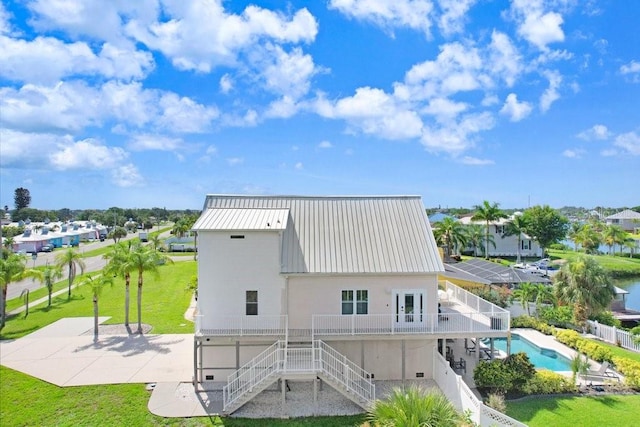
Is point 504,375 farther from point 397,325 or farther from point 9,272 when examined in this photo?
point 9,272

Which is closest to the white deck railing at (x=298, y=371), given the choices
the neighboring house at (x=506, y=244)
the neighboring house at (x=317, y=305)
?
the neighboring house at (x=317, y=305)

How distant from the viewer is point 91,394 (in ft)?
53.2

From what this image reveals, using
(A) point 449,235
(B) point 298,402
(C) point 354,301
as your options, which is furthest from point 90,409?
(A) point 449,235

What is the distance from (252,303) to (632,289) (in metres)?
48.5

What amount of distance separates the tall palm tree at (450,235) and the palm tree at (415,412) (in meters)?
42.4

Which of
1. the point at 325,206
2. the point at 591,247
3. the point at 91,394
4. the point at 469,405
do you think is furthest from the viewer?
the point at 591,247

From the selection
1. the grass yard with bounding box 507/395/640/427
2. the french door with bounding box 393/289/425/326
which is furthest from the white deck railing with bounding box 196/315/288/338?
the grass yard with bounding box 507/395/640/427

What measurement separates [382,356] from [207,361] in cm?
771

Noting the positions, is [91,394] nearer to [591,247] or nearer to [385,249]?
[385,249]

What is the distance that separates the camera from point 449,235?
51719mm

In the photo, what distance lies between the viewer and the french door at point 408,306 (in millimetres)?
17875

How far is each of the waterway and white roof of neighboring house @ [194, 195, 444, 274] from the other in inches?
1245

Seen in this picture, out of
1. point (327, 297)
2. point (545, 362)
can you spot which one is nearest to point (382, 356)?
point (327, 297)

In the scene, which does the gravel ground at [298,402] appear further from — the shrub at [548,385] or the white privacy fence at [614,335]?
the white privacy fence at [614,335]
